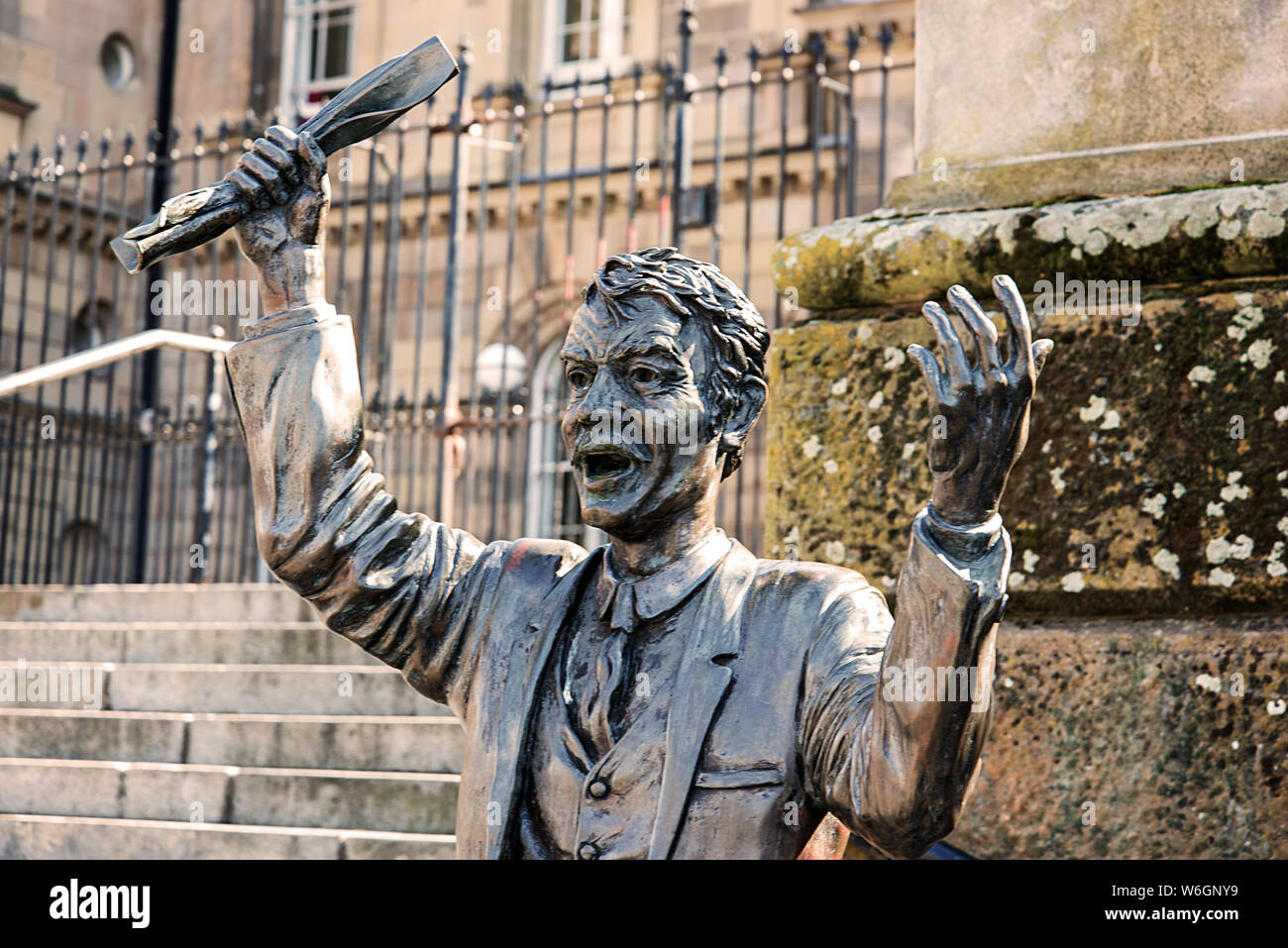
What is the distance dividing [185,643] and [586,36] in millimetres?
9922

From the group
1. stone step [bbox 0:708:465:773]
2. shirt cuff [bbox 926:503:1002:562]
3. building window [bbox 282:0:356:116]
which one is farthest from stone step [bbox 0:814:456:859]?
building window [bbox 282:0:356:116]

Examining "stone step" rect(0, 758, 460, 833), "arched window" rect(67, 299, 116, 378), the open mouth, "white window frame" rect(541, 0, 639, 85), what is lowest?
"stone step" rect(0, 758, 460, 833)

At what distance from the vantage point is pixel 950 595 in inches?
84.0

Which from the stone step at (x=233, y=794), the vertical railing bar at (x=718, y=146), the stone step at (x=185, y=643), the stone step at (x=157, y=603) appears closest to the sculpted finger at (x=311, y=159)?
the stone step at (x=233, y=794)

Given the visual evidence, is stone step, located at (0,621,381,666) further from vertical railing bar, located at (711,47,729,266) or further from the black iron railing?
vertical railing bar, located at (711,47,729,266)

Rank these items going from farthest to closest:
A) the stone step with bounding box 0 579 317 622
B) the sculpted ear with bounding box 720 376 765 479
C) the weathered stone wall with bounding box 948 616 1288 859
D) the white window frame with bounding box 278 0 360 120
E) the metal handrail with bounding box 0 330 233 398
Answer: the white window frame with bounding box 278 0 360 120 → the metal handrail with bounding box 0 330 233 398 → the stone step with bounding box 0 579 317 622 → the weathered stone wall with bounding box 948 616 1288 859 → the sculpted ear with bounding box 720 376 765 479

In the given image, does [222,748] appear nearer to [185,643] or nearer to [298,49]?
[185,643]

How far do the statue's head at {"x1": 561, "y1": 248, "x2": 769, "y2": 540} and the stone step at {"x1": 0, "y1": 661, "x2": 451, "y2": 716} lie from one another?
13.3 feet

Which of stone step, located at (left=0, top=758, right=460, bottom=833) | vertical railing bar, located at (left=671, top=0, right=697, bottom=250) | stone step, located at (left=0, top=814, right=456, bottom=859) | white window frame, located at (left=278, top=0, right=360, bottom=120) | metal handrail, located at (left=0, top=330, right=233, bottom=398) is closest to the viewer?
stone step, located at (left=0, top=814, right=456, bottom=859)

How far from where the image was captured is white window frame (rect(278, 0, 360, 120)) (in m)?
17.1

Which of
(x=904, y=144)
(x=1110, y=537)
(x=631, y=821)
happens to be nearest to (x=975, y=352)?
(x=631, y=821)

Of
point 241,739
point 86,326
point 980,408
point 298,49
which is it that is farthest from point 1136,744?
point 298,49

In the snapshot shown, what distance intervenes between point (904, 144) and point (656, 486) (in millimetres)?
11062
